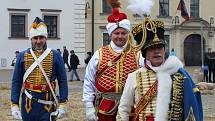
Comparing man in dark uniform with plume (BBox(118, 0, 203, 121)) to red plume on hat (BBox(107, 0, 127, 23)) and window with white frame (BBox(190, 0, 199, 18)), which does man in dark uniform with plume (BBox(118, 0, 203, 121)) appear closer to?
red plume on hat (BBox(107, 0, 127, 23))

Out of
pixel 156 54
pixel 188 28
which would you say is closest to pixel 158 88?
pixel 156 54

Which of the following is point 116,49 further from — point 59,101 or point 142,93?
point 142,93

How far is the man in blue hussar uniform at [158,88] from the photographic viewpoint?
4.22 metres

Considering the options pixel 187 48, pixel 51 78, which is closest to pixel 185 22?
pixel 187 48

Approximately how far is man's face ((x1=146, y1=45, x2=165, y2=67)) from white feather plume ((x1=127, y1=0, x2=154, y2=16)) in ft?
2.17

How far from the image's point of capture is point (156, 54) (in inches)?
170

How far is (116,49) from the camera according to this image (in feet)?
19.9

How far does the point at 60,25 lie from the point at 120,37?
91.7 ft

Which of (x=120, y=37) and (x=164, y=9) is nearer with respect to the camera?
(x=120, y=37)

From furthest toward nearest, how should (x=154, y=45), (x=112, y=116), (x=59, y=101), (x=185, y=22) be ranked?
1. (x=185, y=22)
2. (x=59, y=101)
3. (x=112, y=116)
4. (x=154, y=45)

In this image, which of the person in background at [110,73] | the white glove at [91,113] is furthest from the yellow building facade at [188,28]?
the white glove at [91,113]

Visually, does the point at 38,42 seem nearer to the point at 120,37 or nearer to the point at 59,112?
the point at 59,112

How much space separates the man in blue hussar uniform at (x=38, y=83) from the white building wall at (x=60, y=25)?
26020 mm

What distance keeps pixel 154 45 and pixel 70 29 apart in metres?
29.9
